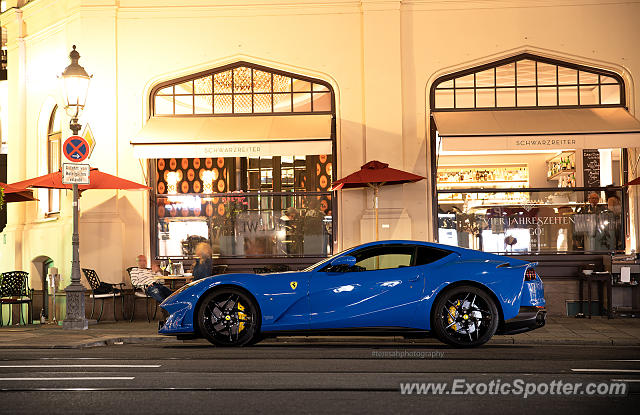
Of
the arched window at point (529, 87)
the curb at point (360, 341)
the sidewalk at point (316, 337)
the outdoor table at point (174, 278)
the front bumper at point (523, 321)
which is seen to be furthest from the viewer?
the arched window at point (529, 87)

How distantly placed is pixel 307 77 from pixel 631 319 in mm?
8196

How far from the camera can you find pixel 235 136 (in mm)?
18141

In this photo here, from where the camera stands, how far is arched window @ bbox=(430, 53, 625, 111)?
1884cm

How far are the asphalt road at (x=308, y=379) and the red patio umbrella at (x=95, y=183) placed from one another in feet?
19.6

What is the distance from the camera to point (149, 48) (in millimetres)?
19172

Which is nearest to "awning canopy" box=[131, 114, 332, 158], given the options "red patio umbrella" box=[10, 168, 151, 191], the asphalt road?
"red patio umbrella" box=[10, 168, 151, 191]

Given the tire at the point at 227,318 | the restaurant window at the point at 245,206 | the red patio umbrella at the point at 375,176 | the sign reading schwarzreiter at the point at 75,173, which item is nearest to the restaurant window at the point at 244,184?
the restaurant window at the point at 245,206

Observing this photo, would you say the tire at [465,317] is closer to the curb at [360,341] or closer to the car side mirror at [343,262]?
the curb at [360,341]

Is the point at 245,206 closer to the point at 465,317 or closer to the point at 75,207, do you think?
the point at 75,207

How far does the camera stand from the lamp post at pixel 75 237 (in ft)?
51.7

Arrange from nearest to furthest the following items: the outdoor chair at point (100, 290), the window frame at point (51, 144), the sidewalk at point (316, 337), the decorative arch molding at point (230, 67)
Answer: the sidewalk at point (316, 337) < the outdoor chair at point (100, 290) < the decorative arch molding at point (230, 67) < the window frame at point (51, 144)

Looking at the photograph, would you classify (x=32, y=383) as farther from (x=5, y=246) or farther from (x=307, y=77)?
(x=5, y=246)

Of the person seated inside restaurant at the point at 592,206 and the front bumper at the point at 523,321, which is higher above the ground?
the person seated inside restaurant at the point at 592,206

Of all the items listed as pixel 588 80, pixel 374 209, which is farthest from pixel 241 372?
pixel 588 80
